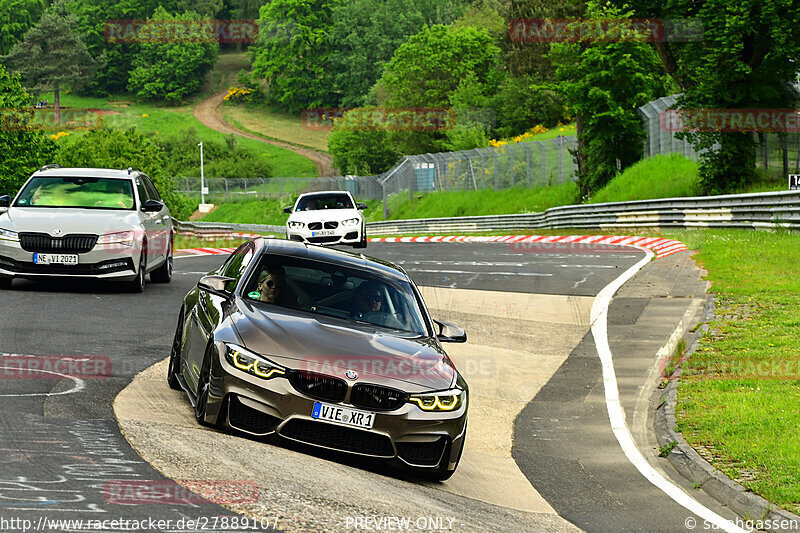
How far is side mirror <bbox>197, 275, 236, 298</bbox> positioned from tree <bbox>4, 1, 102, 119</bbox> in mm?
156287

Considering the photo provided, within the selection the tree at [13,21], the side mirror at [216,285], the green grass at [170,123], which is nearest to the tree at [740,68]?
the side mirror at [216,285]

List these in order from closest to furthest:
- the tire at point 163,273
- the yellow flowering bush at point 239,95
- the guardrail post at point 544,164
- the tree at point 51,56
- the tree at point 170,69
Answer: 1. the tire at point 163,273
2. the guardrail post at point 544,164
3. the tree at point 51,56
4. the tree at point 170,69
5. the yellow flowering bush at point 239,95

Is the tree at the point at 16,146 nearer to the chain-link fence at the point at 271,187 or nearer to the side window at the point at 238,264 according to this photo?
the chain-link fence at the point at 271,187

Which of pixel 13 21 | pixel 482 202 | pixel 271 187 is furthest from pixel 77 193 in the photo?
pixel 13 21

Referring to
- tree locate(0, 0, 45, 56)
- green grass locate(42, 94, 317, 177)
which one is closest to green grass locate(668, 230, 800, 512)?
green grass locate(42, 94, 317, 177)

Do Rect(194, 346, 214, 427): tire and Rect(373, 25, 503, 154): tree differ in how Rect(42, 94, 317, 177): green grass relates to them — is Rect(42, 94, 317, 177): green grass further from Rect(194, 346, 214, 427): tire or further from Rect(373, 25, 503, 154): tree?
Rect(194, 346, 214, 427): tire

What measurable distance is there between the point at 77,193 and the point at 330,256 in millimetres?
8258

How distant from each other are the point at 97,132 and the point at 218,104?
278ft

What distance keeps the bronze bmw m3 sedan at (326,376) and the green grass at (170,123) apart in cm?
10956

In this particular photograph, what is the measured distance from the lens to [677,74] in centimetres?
4341

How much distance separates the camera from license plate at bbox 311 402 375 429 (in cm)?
730

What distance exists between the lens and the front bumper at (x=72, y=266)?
14945 millimetres

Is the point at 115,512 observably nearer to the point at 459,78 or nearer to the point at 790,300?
the point at 790,300

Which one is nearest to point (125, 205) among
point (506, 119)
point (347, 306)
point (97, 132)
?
point (347, 306)
